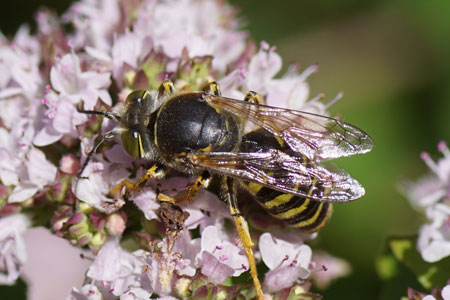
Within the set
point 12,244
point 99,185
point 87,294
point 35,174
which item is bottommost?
point 12,244

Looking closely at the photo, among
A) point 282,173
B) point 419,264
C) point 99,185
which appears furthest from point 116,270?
point 419,264

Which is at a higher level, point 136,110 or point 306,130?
point 306,130

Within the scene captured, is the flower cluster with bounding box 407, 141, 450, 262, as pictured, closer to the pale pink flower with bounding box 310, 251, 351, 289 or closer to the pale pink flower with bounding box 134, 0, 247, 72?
the pale pink flower with bounding box 310, 251, 351, 289

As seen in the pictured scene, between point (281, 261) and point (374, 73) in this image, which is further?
point (374, 73)

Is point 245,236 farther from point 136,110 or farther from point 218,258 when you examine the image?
point 136,110

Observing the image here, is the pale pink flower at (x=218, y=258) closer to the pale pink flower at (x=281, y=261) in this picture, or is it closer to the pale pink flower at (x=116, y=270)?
the pale pink flower at (x=281, y=261)

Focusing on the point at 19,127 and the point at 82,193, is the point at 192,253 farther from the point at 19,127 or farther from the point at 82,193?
the point at 19,127

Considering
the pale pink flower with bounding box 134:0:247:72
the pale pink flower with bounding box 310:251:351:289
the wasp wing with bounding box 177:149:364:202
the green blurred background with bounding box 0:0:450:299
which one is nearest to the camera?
the wasp wing with bounding box 177:149:364:202

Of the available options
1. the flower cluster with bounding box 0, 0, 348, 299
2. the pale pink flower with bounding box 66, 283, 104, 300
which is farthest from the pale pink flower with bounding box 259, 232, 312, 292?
the pale pink flower with bounding box 66, 283, 104, 300
